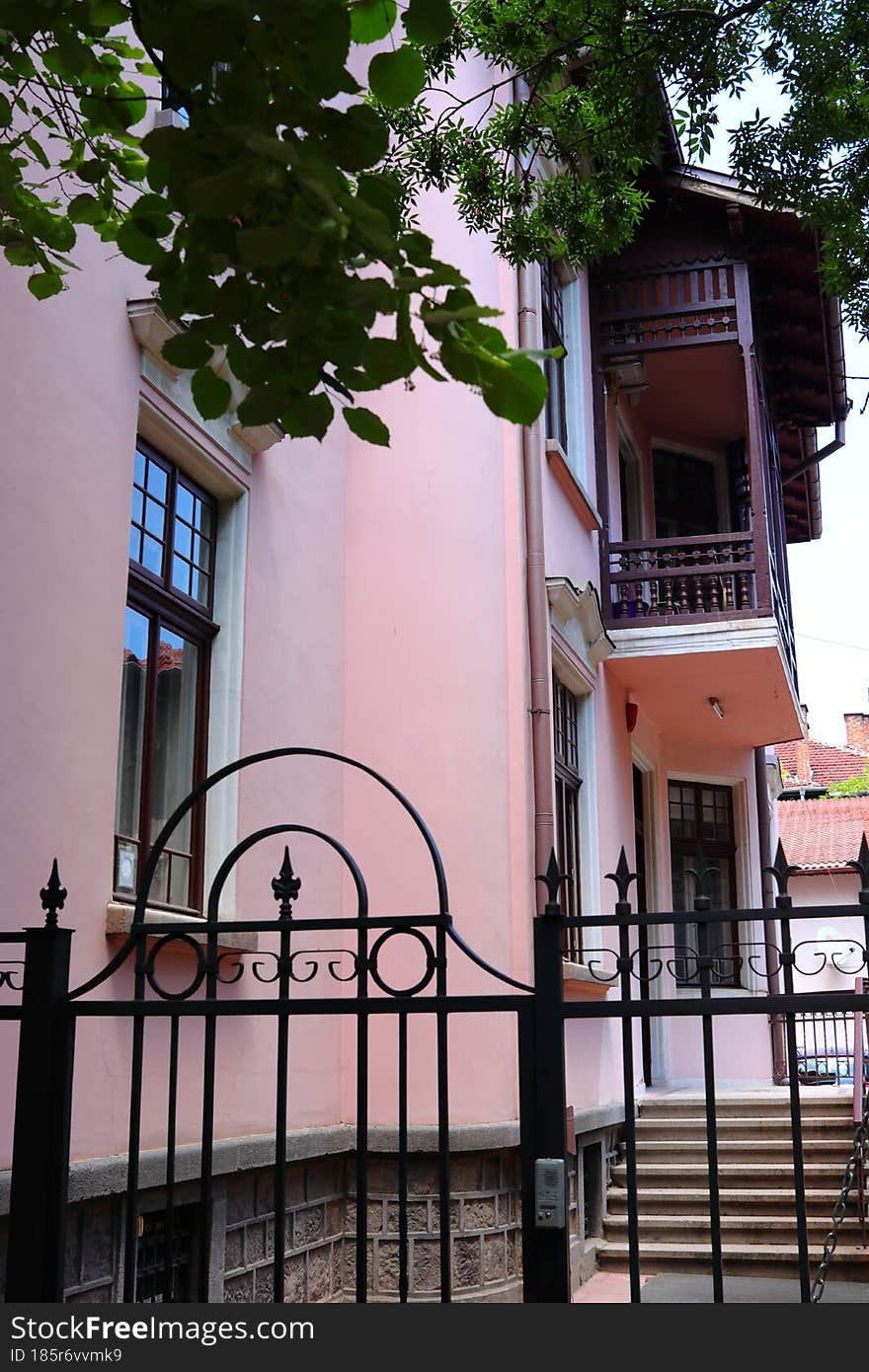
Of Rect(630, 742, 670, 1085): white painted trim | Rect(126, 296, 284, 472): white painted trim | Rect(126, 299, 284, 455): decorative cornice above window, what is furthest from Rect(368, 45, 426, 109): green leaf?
Rect(630, 742, 670, 1085): white painted trim

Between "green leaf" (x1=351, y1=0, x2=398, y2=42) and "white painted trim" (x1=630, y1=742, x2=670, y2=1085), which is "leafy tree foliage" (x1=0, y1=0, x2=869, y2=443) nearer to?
"green leaf" (x1=351, y1=0, x2=398, y2=42)

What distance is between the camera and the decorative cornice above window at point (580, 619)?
9.78 meters

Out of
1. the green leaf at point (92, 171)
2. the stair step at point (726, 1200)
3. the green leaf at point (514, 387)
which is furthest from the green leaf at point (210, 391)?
the stair step at point (726, 1200)

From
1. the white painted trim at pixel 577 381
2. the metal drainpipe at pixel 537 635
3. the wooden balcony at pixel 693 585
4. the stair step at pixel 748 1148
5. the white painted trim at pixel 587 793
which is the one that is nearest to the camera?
the metal drainpipe at pixel 537 635

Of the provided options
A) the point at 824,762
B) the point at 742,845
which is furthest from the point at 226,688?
the point at 824,762

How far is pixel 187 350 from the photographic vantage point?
2697 mm

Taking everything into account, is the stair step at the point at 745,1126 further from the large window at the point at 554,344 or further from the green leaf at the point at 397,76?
the green leaf at the point at 397,76

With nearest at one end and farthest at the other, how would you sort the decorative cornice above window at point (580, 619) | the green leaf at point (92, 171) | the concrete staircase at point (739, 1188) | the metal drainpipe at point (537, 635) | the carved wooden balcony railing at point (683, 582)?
1. the green leaf at point (92, 171)
2. the metal drainpipe at point (537, 635)
3. the concrete staircase at point (739, 1188)
4. the decorative cornice above window at point (580, 619)
5. the carved wooden balcony railing at point (683, 582)

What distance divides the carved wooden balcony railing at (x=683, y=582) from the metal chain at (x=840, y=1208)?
164 inches

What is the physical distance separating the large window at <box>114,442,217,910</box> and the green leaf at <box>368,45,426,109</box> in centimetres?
393

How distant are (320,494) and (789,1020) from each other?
5755mm

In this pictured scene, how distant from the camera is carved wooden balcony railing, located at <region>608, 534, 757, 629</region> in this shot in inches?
→ 459

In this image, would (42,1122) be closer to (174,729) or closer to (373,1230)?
(174,729)
